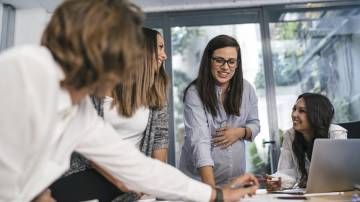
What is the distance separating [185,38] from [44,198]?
304 centimetres

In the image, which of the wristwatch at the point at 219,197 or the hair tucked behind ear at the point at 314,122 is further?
the hair tucked behind ear at the point at 314,122

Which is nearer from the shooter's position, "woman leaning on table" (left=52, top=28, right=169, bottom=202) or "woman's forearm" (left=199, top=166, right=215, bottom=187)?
"woman leaning on table" (left=52, top=28, right=169, bottom=202)

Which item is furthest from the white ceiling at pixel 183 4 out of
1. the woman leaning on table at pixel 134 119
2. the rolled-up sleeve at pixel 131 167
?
the rolled-up sleeve at pixel 131 167

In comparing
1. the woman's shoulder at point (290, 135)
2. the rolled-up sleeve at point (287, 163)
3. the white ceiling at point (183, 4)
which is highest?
the white ceiling at point (183, 4)

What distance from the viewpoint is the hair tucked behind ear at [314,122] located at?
2168mm

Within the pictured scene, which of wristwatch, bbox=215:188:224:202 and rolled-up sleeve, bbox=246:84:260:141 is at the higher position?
rolled-up sleeve, bbox=246:84:260:141

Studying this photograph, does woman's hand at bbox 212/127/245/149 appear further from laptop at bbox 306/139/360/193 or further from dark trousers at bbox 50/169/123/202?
dark trousers at bbox 50/169/123/202

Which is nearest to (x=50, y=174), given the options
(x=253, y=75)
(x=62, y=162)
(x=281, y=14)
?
(x=62, y=162)

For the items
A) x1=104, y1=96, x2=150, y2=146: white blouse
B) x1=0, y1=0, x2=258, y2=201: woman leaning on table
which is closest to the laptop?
x1=104, y1=96, x2=150, y2=146: white blouse

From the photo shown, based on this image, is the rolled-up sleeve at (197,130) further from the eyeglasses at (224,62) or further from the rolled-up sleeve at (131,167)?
the rolled-up sleeve at (131,167)

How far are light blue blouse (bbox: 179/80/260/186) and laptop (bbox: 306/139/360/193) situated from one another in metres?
0.53

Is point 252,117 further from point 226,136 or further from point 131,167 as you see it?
point 131,167

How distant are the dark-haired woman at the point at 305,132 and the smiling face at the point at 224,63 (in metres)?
0.71

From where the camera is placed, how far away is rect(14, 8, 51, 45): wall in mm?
3695
